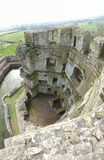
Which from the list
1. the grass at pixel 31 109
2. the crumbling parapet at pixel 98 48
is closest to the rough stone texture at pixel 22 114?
the grass at pixel 31 109

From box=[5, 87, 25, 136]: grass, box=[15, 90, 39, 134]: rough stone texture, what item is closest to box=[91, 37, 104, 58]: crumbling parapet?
box=[15, 90, 39, 134]: rough stone texture

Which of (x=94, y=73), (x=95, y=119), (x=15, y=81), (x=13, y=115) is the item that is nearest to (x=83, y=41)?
(x=94, y=73)

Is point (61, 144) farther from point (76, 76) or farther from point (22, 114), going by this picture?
point (22, 114)

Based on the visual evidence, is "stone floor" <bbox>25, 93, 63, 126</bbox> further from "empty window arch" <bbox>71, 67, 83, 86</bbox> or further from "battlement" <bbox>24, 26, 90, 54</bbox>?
"battlement" <bbox>24, 26, 90, 54</bbox>

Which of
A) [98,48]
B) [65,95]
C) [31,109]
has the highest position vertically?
[98,48]

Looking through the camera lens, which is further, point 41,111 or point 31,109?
point 31,109

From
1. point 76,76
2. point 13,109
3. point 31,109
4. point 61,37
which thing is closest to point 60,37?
point 61,37

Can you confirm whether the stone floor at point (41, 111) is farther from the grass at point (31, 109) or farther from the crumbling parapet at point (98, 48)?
the crumbling parapet at point (98, 48)

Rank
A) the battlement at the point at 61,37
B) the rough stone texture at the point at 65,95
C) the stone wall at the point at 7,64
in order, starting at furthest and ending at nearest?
the stone wall at the point at 7,64, the battlement at the point at 61,37, the rough stone texture at the point at 65,95
